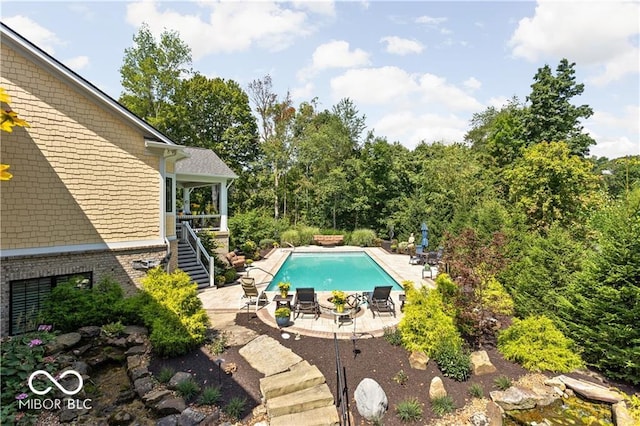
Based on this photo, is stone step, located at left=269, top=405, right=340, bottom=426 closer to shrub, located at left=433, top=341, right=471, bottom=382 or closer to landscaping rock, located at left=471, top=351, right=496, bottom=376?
shrub, located at left=433, top=341, right=471, bottom=382

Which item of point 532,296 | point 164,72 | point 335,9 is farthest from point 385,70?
point 164,72

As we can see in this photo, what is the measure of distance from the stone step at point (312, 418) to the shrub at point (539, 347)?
4698mm

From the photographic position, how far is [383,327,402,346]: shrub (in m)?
7.77

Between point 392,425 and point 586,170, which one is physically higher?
point 586,170

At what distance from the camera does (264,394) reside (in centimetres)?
591

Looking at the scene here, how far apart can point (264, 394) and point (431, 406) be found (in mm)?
3329

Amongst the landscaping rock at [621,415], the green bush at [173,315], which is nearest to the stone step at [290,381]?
the green bush at [173,315]

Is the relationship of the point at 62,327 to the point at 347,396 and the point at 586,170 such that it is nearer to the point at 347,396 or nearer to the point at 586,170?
the point at 347,396

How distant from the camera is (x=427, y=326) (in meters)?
7.23

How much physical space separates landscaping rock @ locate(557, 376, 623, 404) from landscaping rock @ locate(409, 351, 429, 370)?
292 cm

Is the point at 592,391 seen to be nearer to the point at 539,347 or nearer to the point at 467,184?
the point at 539,347

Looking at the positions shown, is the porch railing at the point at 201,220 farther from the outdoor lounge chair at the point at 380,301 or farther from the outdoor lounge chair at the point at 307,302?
the outdoor lounge chair at the point at 380,301

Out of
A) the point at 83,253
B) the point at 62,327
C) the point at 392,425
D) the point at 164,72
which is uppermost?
the point at 164,72

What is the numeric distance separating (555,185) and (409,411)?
1359cm
